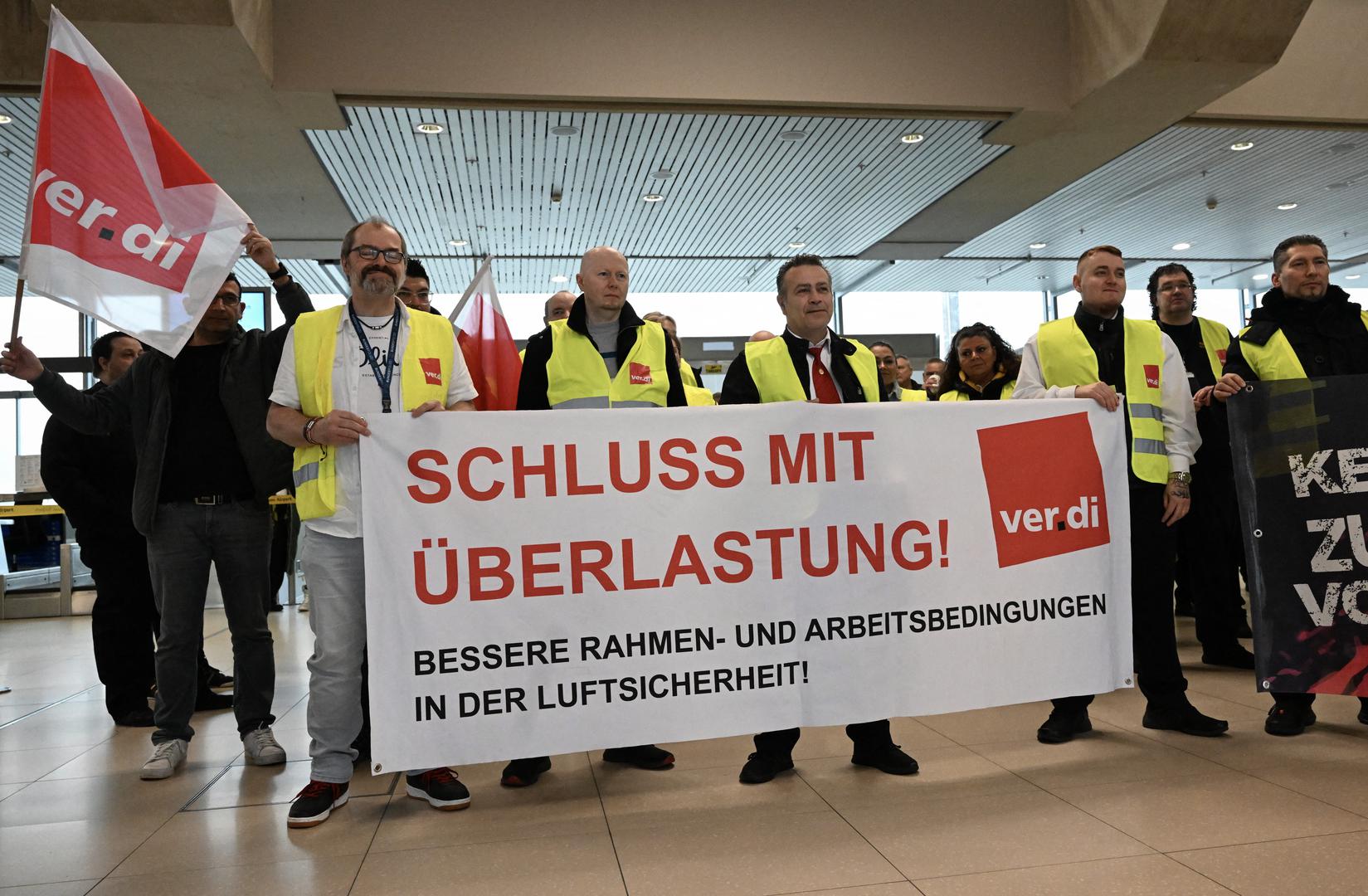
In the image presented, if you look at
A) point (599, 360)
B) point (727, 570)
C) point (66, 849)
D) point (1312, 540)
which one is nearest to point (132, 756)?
point (66, 849)

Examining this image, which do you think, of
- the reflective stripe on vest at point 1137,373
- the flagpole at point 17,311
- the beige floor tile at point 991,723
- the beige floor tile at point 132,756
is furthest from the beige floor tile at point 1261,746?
the flagpole at point 17,311

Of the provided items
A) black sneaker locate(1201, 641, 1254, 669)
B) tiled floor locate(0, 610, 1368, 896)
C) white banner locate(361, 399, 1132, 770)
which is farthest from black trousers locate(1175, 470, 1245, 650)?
white banner locate(361, 399, 1132, 770)

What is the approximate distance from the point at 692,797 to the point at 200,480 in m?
1.84

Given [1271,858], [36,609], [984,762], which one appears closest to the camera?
[1271,858]

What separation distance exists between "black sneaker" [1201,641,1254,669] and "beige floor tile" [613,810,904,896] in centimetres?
264

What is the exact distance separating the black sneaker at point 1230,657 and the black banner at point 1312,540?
4.25ft

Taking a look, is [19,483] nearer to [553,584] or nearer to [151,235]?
[151,235]

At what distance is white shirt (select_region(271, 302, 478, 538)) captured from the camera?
2.70m

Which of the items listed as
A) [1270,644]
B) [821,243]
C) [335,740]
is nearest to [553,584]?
[335,740]

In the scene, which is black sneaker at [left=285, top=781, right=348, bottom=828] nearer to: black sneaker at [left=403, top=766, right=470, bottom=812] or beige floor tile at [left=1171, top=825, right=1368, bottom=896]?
black sneaker at [left=403, top=766, right=470, bottom=812]

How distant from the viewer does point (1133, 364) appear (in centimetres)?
329

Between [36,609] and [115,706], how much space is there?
493cm

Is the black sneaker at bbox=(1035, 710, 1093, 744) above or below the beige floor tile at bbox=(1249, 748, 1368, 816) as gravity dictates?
above

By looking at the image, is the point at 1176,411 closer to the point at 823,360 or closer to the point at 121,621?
the point at 823,360
